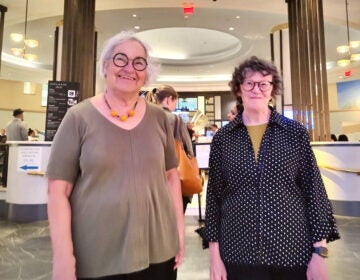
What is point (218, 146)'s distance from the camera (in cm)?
140

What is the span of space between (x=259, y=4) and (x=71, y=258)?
25.8 feet

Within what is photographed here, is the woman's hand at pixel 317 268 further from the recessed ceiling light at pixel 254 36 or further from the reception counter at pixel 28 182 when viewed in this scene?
the recessed ceiling light at pixel 254 36

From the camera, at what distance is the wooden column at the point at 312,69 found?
6314mm

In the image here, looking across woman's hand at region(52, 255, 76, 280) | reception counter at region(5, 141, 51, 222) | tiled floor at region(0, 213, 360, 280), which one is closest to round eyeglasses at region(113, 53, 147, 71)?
woman's hand at region(52, 255, 76, 280)

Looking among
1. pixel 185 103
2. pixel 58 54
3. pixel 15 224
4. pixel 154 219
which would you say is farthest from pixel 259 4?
pixel 185 103

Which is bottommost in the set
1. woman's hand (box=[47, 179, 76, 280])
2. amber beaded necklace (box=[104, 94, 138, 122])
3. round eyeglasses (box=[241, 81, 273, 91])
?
woman's hand (box=[47, 179, 76, 280])

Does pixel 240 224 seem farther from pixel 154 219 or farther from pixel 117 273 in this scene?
pixel 117 273

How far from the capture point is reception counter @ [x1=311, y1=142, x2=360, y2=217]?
4934 millimetres

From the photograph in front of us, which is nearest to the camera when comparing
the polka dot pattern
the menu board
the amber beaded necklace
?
the amber beaded necklace

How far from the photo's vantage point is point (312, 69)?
21.2ft

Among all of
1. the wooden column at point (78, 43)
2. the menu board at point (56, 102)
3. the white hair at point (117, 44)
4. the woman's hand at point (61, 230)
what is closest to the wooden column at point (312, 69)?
the wooden column at point (78, 43)

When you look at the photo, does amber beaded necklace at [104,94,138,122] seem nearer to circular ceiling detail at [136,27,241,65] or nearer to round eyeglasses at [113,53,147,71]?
round eyeglasses at [113,53,147,71]

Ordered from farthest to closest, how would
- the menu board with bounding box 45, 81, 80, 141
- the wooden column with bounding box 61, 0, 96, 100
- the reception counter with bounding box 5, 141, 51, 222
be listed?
1. the wooden column with bounding box 61, 0, 96, 100
2. the menu board with bounding box 45, 81, 80, 141
3. the reception counter with bounding box 5, 141, 51, 222

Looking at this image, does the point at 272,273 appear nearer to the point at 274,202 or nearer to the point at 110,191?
the point at 274,202
